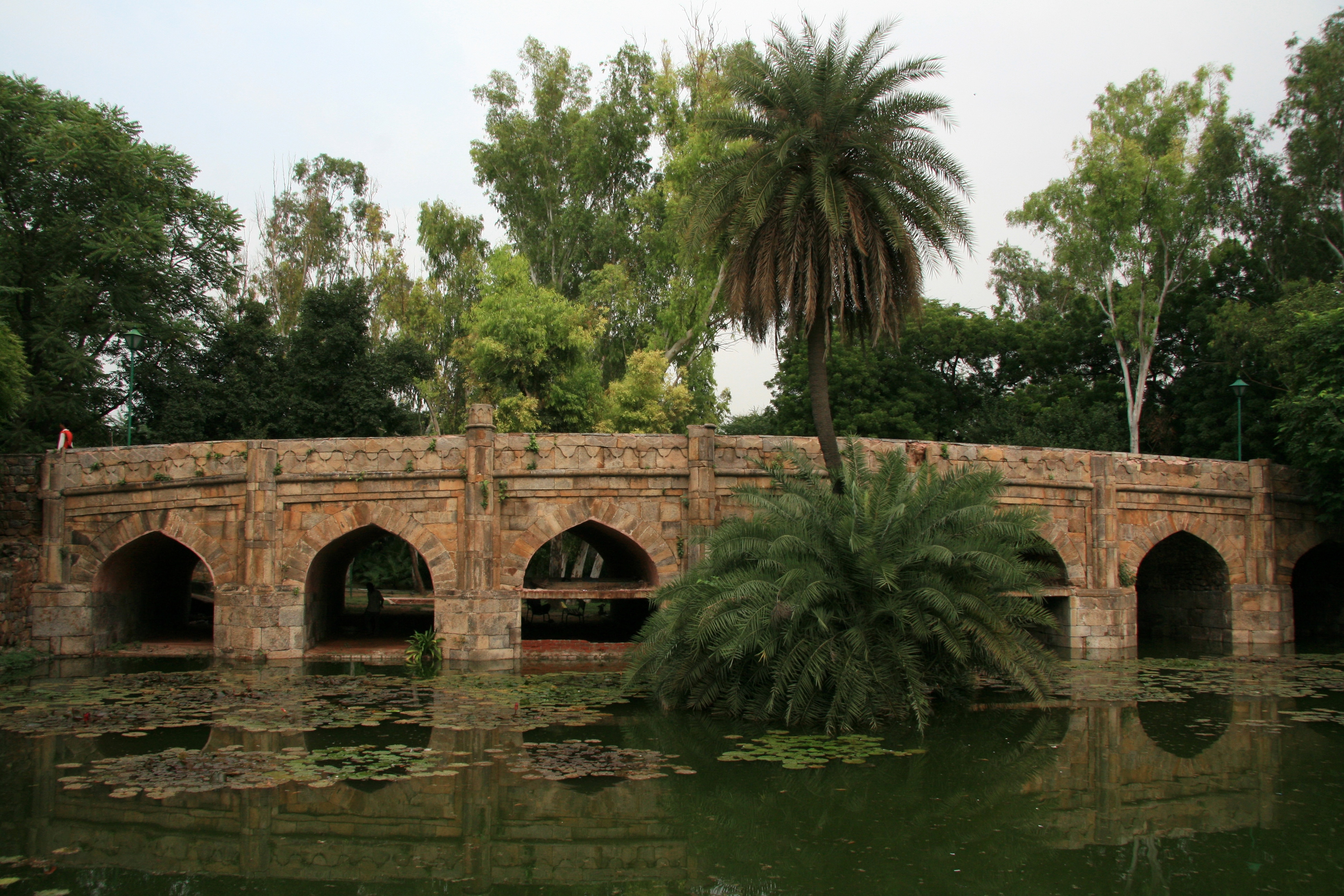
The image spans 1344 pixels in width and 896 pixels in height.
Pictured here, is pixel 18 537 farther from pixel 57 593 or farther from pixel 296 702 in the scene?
pixel 296 702

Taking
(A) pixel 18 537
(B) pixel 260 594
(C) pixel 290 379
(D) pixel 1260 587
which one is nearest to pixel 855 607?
(B) pixel 260 594

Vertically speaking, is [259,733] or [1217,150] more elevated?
[1217,150]

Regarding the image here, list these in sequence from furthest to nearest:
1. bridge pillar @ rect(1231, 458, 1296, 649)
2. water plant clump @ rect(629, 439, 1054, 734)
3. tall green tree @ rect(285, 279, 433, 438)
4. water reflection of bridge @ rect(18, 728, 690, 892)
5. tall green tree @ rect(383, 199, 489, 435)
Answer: tall green tree @ rect(383, 199, 489, 435)
tall green tree @ rect(285, 279, 433, 438)
bridge pillar @ rect(1231, 458, 1296, 649)
water plant clump @ rect(629, 439, 1054, 734)
water reflection of bridge @ rect(18, 728, 690, 892)

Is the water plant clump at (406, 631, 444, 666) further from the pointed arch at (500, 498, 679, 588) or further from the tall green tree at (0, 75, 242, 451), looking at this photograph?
the tall green tree at (0, 75, 242, 451)

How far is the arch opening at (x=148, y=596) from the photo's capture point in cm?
1828

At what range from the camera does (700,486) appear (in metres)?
17.5

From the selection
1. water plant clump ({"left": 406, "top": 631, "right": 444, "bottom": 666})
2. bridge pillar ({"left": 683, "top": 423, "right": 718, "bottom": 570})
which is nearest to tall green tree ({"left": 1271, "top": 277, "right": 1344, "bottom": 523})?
bridge pillar ({"left": 683, "top": 423, "right": 718, "bottom": 570})

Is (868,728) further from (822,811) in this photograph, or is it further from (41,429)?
(41,429)

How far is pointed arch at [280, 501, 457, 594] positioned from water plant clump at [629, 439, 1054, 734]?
561 cm

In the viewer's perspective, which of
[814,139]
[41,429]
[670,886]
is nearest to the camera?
[670,886]

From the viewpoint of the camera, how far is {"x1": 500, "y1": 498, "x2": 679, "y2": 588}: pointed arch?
17.4 meters

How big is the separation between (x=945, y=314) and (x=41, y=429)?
2852cm

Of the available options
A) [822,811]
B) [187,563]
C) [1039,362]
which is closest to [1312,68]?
[1039,362]

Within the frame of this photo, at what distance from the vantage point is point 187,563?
2273cm
